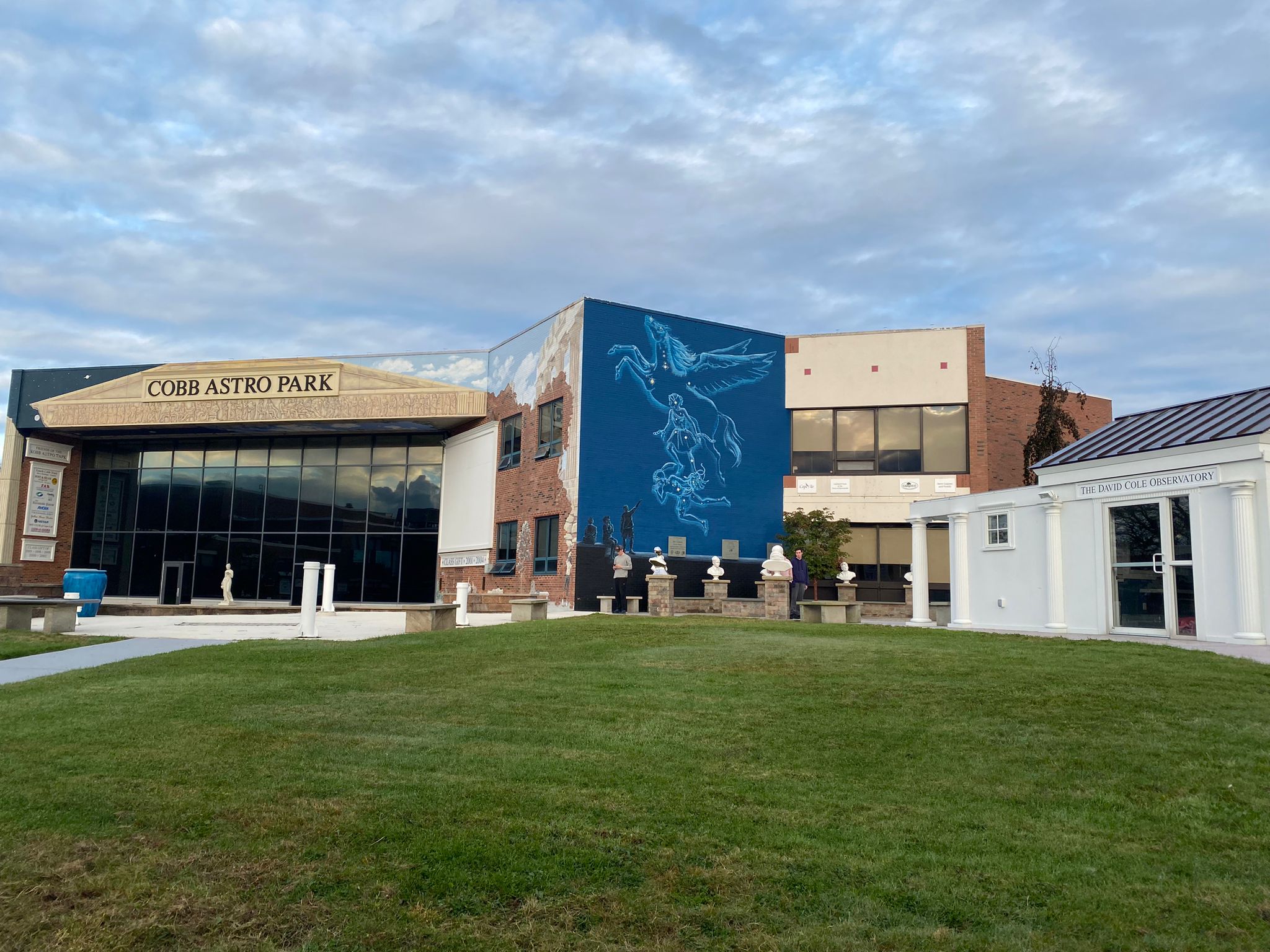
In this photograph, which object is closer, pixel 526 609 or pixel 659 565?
pixel 526 609

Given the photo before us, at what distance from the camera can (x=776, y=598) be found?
2336 centimetres

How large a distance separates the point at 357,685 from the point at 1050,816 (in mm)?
7175

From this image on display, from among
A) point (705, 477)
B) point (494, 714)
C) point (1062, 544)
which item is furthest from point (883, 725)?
point (705, 477)

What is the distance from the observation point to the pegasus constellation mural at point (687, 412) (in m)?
29.3

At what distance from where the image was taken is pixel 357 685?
10.4 meters

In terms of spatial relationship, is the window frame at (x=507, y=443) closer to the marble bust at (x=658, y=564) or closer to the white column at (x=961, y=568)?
the marble bust at (x=658, y=564)

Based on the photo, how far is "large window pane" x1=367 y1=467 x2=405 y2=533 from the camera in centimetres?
3700

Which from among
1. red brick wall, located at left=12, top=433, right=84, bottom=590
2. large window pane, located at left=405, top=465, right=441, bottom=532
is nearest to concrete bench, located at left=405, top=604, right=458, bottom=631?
large window pane, located at left=405, top=465, right=441, bottom=532

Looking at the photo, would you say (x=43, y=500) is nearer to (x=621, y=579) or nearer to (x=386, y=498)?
(x=386, y=498)

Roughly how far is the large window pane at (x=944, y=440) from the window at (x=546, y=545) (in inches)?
475

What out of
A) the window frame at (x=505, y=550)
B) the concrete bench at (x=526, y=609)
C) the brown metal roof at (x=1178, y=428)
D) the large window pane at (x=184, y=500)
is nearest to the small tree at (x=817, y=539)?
the window frame at (x=505, y=550)

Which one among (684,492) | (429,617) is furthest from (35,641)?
(684,492)

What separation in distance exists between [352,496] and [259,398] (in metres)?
5.00

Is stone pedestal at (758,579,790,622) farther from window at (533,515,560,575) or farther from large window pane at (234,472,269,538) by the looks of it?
large window pane at (234,472,269,538)
